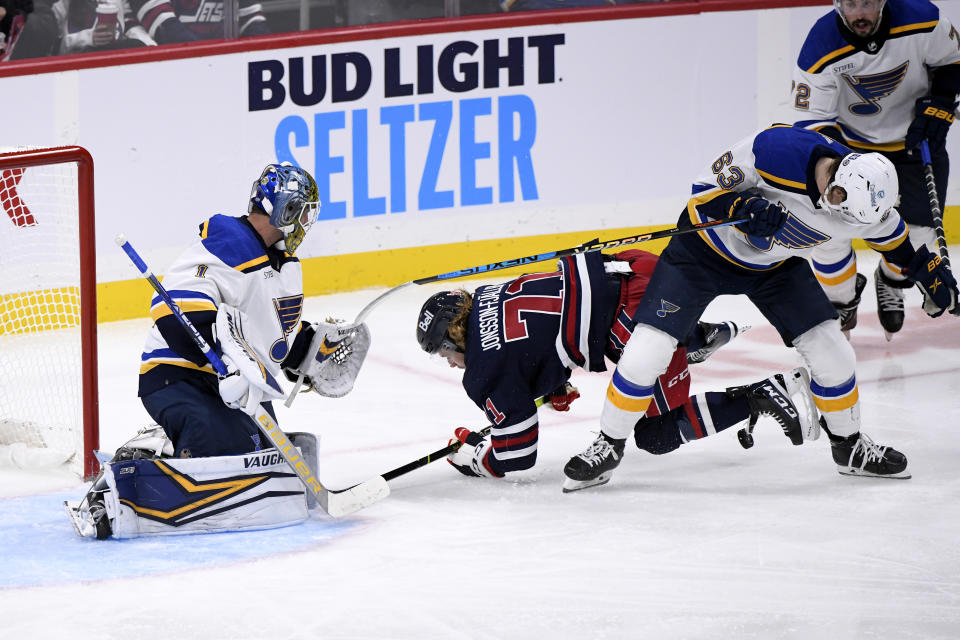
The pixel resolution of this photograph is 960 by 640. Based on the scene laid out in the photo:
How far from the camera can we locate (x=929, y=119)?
4.40 meters

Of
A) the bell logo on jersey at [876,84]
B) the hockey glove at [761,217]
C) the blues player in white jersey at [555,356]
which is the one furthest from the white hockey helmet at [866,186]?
the bell logo on jersey at [876,84]

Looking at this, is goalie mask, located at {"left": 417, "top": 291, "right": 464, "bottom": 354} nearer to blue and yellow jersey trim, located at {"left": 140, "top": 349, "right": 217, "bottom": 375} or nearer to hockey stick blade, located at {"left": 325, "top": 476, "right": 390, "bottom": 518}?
hockey stick blade, located at {"left": 325, "top": 476, "right": 390, "bottom": 518}

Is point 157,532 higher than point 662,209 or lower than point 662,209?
lower

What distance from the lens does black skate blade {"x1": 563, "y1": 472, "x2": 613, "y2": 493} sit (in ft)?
11.3

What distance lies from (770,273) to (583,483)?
2.32 ft

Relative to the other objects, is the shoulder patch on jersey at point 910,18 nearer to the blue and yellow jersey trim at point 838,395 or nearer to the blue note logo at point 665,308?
the blue and yellow jersey trim at point 838,395

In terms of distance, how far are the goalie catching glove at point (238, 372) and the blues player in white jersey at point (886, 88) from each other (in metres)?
2.28

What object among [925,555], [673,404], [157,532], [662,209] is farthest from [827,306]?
[662,209]

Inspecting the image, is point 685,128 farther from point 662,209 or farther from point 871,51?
point 871,51

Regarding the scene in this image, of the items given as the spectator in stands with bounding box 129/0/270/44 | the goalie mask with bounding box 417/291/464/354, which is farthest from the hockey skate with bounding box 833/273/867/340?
the spectator in stands with bounding box 129/0/270/44

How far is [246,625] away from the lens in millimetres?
2576

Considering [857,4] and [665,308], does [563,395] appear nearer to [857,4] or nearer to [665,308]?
[665,308]

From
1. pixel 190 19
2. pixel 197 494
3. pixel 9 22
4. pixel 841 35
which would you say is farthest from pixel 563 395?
pixel 9 22

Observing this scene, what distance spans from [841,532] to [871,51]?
1.94 m
